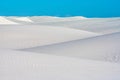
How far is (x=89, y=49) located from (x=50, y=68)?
50.5 inches

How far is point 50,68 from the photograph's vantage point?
2.80 m

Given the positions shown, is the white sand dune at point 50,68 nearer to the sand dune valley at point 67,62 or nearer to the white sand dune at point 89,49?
the sand dune valley at point 67,62

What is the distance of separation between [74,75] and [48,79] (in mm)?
282

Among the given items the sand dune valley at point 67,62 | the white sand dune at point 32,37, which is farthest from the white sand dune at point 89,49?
the white sand dune at point 32,37

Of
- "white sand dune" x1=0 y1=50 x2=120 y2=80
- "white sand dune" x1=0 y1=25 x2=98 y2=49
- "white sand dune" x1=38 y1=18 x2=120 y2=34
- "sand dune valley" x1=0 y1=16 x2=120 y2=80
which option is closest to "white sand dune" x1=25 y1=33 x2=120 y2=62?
"sand dune valley" x1=0 y1=16 x2=120 y2=80

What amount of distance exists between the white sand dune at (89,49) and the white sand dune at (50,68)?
569mm

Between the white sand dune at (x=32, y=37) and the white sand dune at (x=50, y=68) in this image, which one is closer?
the white sand dune at (x=50, y=68)

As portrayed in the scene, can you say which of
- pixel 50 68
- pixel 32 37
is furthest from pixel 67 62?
pixel 32 37

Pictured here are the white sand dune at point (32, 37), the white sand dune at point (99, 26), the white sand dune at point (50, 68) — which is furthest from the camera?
the white sand dune at point (99, 26)

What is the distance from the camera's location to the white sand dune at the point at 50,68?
2592 mm

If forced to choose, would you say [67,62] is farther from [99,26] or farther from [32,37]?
[99,26]

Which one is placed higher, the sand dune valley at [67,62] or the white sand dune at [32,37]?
the white sand dune at [32,37]

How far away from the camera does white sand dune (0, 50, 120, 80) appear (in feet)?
8.50

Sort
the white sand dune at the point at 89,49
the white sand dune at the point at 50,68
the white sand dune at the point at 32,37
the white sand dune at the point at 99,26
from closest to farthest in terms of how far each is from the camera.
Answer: the white sand dune at the point at 50,68, the white sand dune at the point at 89,49, the white sand dune at the point at 32,37, the white sand dune at the point at 99,26
